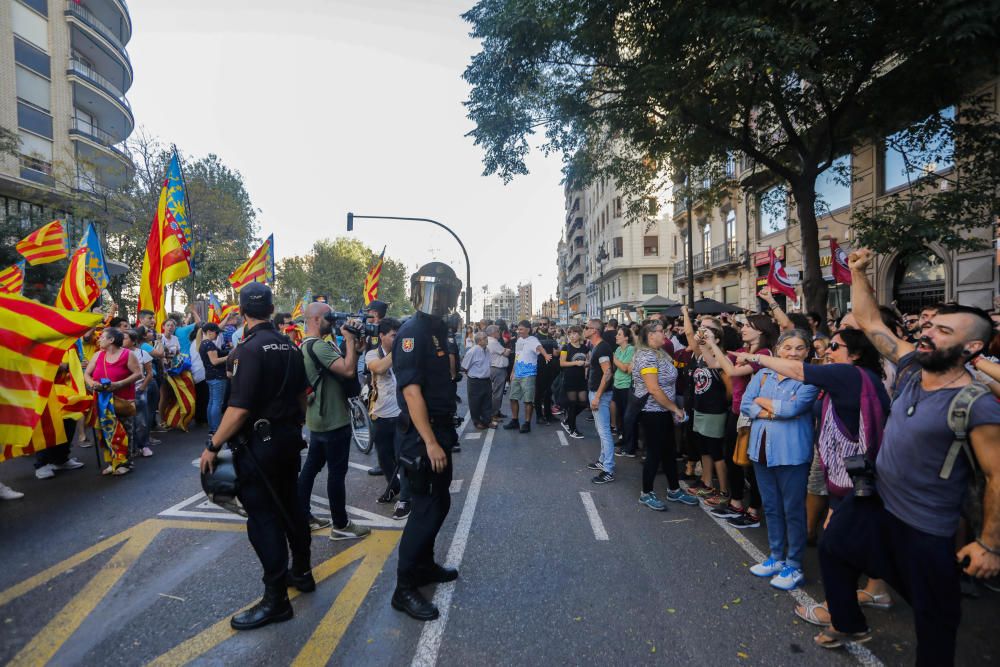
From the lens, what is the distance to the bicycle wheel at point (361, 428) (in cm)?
800

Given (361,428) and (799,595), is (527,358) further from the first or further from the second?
(799,595)

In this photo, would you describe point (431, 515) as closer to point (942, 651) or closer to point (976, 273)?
point (942, 651)

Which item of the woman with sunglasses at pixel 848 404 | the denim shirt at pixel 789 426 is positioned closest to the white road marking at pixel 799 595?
the woman with sunglasses at pixel 848 404

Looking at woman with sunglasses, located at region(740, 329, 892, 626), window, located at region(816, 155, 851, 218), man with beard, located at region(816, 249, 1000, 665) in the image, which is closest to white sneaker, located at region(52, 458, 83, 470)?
woman with sunglasses, located at region(740, 329, 892, 626)

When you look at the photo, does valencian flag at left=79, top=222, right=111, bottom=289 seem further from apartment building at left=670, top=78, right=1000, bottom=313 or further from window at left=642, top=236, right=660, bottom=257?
window at left=642, top=236, right=660, bottom=257

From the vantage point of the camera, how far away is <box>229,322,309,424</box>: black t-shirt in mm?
3105

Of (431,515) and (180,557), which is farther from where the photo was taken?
(180,557)

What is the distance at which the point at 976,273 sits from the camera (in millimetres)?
12453

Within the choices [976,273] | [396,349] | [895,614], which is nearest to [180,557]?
[396,349]

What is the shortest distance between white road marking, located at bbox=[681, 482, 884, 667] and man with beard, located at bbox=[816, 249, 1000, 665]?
1.80 feet

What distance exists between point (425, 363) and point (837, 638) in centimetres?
289

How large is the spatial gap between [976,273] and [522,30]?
1238 centimetres

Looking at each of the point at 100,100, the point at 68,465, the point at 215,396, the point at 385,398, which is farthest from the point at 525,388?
the point at 100,100

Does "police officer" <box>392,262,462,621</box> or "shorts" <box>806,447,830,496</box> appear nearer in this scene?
"police officer" <box>392,262,462,621</box>
